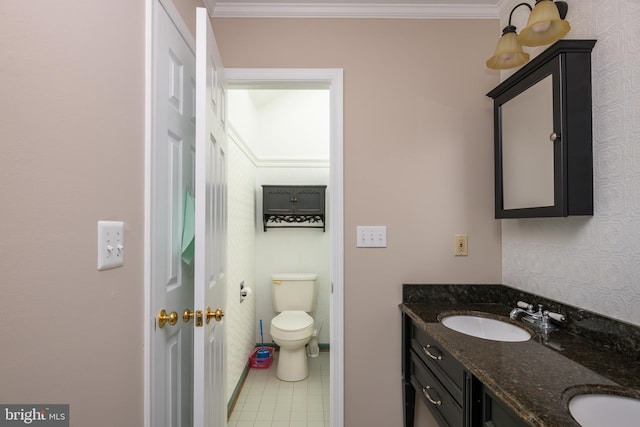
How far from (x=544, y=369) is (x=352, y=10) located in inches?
71.8

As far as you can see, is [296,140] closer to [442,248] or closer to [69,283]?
[442,248]

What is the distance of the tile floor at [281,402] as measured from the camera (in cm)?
210

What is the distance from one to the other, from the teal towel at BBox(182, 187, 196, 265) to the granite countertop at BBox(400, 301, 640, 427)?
1027 mm

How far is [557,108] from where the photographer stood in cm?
117

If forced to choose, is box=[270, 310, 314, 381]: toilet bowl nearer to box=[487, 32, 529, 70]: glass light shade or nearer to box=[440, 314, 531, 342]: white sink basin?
box=[440, 314, 531, 342]: white sink basin

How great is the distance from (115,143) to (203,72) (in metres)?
0.38

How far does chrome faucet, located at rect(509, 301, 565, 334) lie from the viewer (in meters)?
1.20

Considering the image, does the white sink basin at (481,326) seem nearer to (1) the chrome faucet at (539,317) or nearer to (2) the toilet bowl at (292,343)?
(1) the chrome faucet at (539,317)

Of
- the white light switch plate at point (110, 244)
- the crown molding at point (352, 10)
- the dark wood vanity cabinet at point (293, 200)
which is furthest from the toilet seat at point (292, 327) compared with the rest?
the crown molding at point (352, 10)

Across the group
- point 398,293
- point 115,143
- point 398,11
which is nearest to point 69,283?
point 115,143

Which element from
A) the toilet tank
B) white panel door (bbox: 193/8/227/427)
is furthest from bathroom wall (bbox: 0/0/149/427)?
the toilet tank

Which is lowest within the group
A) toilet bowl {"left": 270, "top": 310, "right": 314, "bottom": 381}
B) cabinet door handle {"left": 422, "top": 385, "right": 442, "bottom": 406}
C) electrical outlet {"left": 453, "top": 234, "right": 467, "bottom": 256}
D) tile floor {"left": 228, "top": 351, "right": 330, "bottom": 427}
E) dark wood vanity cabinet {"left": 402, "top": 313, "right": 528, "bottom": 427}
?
tile floor {"left": 228, "top": 351, "right": 330, "bottom": 427}

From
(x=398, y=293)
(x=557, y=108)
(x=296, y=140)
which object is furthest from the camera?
(x=296, y=140)

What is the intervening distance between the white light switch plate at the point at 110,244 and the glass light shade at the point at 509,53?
1.53 m
